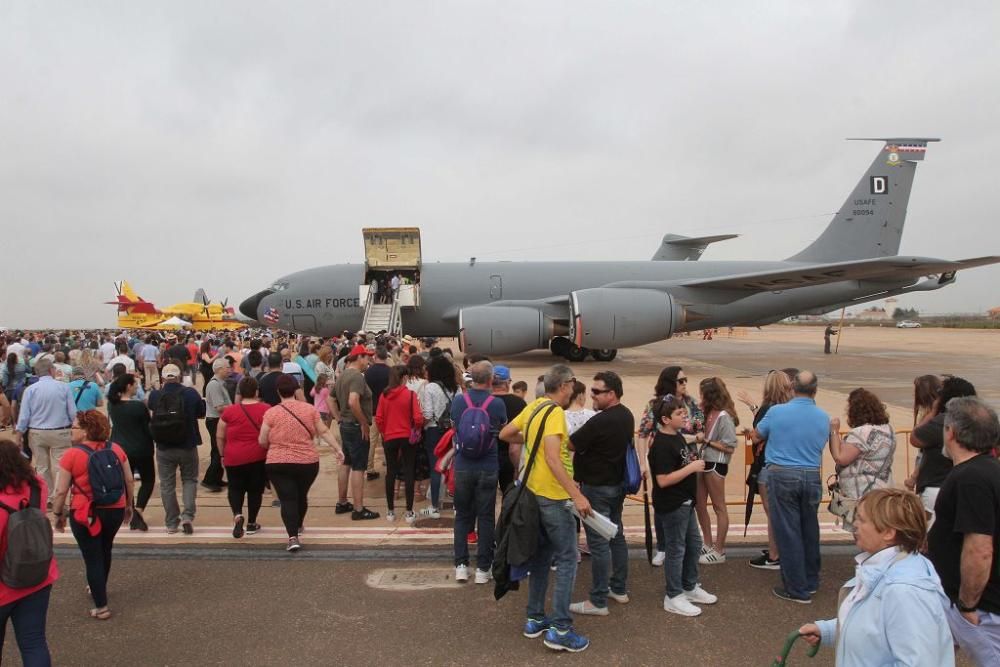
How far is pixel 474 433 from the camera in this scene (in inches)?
165

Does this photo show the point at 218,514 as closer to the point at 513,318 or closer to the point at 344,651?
the point at 344,651

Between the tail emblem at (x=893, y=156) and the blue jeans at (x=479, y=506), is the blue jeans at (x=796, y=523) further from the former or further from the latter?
the tail emblem at (x=893, y=156)

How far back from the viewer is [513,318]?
17.3 metres

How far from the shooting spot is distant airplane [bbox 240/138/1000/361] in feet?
56.9

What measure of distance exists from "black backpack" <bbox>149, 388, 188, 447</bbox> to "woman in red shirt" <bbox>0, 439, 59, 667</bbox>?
2291 mm

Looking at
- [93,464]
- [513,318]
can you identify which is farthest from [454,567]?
[513,318]

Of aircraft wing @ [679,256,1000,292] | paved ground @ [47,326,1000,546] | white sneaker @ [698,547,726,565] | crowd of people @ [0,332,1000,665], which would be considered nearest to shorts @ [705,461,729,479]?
crowd of people @ [0,332,1000,665]

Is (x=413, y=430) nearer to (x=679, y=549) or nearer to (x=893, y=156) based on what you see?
(x=679, y=549)

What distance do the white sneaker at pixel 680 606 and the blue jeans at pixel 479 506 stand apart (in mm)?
1321

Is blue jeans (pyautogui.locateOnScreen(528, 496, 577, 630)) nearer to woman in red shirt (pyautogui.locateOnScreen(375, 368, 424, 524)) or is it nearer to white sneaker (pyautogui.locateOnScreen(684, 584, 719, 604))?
white sneaker (pyautogui.locateOnScreen(684, 584, 719, 604))

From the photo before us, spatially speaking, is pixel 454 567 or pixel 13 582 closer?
pixel 13 582

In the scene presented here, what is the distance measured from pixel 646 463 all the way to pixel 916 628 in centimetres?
244

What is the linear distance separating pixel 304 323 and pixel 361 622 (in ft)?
55.5

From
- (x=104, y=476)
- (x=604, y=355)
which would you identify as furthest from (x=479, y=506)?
(x=604, y=355)
